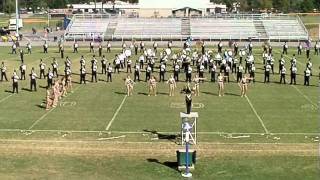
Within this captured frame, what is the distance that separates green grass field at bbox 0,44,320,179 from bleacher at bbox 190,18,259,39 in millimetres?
32093

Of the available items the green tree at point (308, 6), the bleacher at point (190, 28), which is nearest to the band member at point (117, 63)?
the bleacher at point (190, 28)

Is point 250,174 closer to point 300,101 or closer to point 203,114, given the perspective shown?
point 203,114

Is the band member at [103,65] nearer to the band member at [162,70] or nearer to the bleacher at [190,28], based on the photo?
the band member at [162,70]

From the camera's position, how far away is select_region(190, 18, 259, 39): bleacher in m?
69.2

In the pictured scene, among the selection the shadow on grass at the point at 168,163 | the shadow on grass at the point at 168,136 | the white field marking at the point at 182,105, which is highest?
the white field marking at the point at 182,105

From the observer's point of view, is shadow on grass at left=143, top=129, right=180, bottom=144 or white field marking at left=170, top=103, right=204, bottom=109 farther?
white field marking at left=170, top=103, right=204, bottom=109

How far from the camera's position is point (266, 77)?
3647 centimetres

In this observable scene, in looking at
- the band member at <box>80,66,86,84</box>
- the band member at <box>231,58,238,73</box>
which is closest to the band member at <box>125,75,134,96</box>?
the band member at <box>80,66,86,84</box>

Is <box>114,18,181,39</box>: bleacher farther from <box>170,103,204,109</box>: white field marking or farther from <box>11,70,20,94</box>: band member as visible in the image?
<box>170,103,204,109</box>: white field marking

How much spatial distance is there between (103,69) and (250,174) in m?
23.2

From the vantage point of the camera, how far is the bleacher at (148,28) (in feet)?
229

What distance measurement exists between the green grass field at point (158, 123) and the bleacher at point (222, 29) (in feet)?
105

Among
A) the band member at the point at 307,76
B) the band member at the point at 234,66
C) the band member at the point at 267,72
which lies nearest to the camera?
the band member at the point at 307,76

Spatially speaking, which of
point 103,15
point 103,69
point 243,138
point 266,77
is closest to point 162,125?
point 243,138
